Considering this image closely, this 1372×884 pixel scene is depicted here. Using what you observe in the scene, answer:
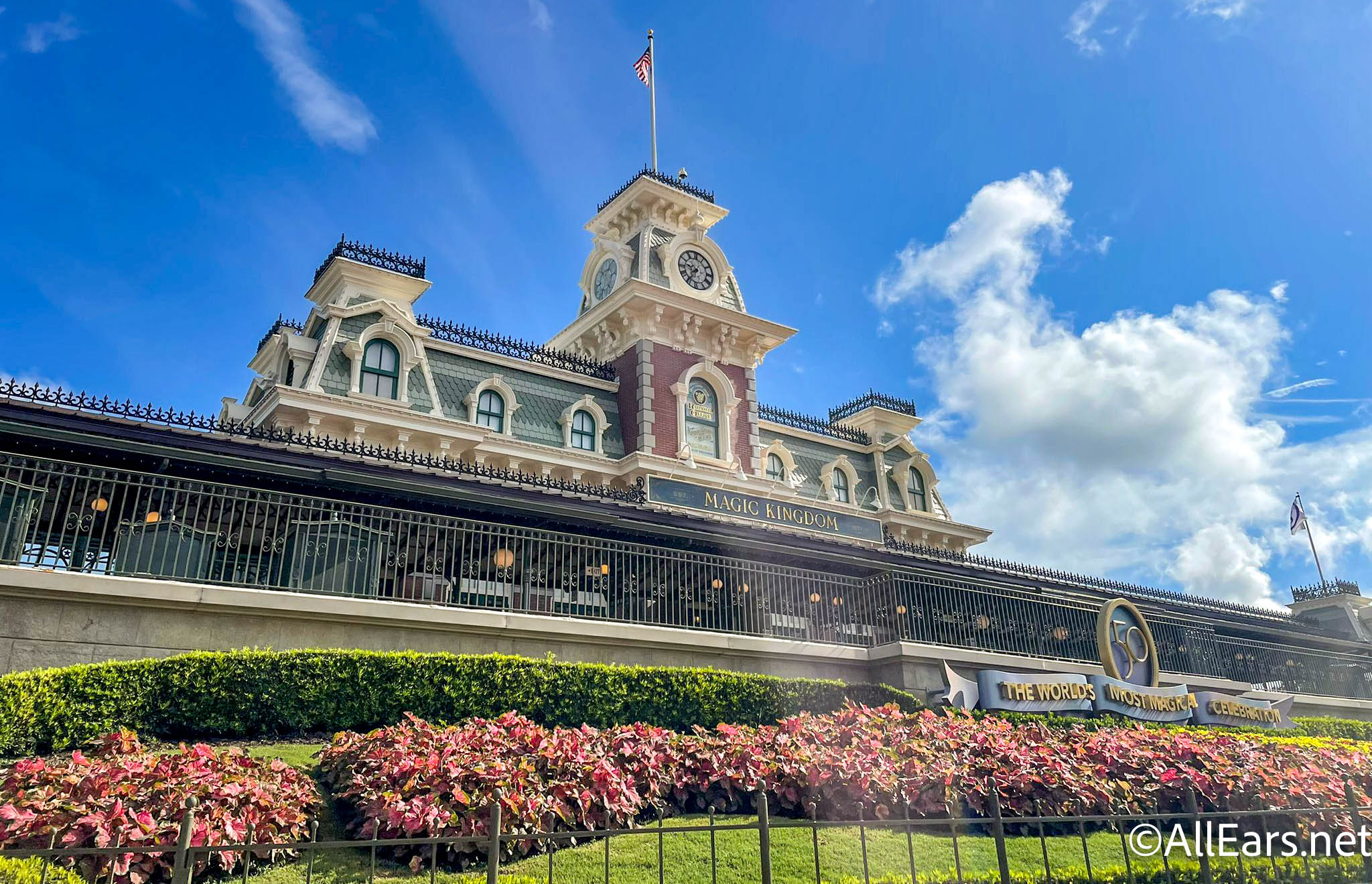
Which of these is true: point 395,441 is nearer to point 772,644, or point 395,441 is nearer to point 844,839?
point 772,644

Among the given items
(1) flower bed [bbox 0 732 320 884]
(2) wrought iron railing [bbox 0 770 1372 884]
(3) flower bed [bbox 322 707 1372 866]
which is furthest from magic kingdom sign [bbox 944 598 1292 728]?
(1) flower bed [bbox 0 732 320 884]

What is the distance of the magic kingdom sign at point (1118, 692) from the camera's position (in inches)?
611

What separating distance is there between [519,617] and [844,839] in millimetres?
5598

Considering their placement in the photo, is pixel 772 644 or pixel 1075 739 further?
pixel 772 644

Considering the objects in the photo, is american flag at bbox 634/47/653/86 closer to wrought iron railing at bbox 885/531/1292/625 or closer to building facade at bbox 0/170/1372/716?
building facade at bbox 0/170/1372/716

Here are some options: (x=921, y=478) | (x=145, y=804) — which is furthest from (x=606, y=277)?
(x=145, y=804)

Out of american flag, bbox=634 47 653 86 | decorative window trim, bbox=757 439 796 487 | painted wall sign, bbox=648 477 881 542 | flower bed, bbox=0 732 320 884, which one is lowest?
flower bed, bbox=0 732 320 884

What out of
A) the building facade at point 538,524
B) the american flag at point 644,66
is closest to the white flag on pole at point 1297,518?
the building facade at point 538,524

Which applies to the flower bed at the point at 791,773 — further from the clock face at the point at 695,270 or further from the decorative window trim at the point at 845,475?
the decorative window trim at the point at 845,475

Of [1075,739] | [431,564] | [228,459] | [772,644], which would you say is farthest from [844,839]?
[228,459]

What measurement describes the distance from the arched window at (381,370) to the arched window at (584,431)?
18.4ft

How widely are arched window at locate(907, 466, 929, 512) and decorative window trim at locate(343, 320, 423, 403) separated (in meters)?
21.3

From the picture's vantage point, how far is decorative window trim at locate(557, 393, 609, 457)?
2767 centimetres

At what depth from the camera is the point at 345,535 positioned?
1320 cm
